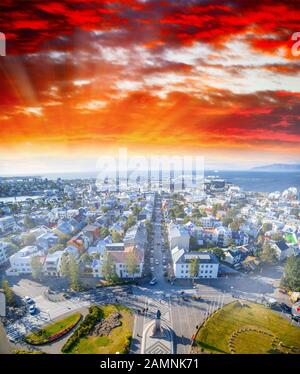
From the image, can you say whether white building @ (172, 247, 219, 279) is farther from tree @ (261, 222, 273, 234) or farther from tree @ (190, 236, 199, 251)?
tree @ (261, 222, 273, 234)

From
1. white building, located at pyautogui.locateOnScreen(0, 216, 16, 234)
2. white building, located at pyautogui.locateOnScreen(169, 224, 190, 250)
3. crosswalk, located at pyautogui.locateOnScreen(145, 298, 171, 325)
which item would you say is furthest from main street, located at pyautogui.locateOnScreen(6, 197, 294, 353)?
white building, located at pyautogui.locateOnScreen(0, 216, 16, 234)

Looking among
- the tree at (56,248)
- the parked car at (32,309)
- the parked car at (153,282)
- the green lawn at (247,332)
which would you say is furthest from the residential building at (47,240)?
the green lawn at (247,332)

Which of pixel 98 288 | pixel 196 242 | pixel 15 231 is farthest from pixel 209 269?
pixel 15 231

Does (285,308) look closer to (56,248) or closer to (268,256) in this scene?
(268,256)

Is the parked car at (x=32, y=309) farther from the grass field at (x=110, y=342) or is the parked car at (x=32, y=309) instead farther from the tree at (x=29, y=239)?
the tree at (x=29, y=239)
